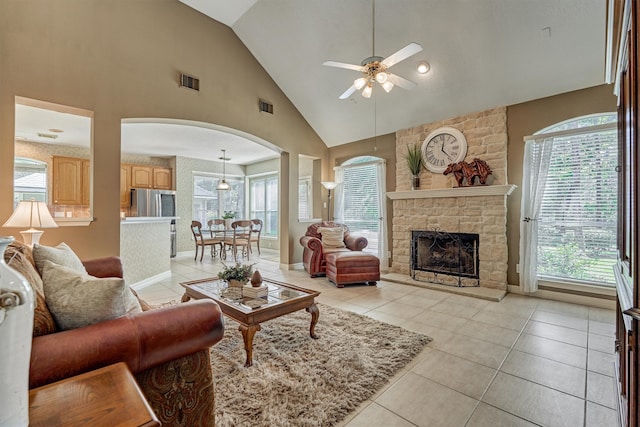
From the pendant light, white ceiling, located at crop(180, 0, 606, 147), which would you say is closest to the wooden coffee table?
white ceiling, located at crop(180, 0, 606, 147)

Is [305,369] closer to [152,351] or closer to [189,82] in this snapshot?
[152,351]

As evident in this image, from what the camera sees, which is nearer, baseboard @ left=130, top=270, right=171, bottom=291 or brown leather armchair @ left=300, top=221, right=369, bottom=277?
baseboard @ left=130, top=270, right=171, bottom=291

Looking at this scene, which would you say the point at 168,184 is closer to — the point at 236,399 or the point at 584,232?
the point at 236,399

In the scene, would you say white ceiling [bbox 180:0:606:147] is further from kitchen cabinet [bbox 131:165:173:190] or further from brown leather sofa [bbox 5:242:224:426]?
kitchen cabinet [bbox 131:165:173:190]

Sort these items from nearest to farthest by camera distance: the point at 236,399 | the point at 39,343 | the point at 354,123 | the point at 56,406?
the point at 56,406
the point at 39,343
the point at 236,399
the point at 354,123

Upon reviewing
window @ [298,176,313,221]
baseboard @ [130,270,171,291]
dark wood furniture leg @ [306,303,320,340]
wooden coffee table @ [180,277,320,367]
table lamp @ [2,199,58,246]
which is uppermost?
window @ [298,176,313,221]

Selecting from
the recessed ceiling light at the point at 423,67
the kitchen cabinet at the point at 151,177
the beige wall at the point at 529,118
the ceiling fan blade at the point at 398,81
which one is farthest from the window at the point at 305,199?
the beige wall at the point at 529,118

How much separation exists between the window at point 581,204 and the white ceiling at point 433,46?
2.04 feet

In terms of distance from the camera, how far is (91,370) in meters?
1.03

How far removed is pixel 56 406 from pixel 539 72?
201 inches

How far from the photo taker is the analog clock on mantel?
4.62 meters

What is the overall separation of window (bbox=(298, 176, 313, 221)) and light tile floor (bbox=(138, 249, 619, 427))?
123 inches

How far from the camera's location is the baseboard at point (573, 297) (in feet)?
11.5

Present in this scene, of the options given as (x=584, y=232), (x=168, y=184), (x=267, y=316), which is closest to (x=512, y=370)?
(x=267, y=316)
